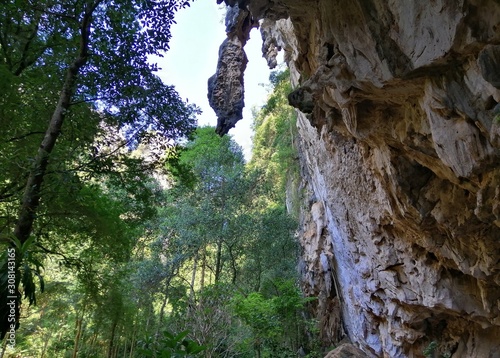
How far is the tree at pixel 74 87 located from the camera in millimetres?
3732

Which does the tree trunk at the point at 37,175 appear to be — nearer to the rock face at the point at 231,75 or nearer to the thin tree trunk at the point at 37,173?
the thin tree trunk at the point at 37,173

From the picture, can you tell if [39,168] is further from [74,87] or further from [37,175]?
[74,87]

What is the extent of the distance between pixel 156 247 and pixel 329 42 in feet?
30.2

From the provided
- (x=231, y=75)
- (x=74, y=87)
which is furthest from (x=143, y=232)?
(x=74, y=87)

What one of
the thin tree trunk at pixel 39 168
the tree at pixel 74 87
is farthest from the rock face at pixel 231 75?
the thin tree trunk at pixel 39 168

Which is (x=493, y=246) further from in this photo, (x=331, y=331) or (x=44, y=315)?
(x=44, y=315)

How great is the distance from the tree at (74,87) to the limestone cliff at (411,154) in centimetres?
163

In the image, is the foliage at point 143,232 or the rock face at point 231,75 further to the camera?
the rock face at point 231,75

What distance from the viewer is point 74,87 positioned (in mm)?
3928

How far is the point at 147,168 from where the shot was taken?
4656mm

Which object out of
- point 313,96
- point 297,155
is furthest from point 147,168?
point 297,155
